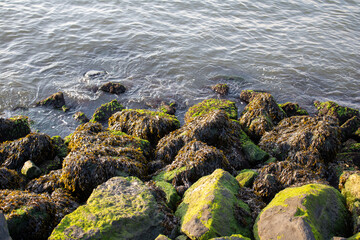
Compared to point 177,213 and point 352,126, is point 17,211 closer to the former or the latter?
point 177,213

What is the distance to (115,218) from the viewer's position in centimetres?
398

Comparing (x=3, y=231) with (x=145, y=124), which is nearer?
(x=3, y=231)

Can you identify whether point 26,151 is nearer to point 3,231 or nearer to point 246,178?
point 3,231

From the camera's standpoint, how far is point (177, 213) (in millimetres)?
4629

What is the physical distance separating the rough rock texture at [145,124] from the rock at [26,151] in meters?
1.94

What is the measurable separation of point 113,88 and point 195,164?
6.28 m

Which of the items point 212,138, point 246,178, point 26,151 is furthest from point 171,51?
point 246,178

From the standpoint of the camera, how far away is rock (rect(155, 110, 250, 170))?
691 cm

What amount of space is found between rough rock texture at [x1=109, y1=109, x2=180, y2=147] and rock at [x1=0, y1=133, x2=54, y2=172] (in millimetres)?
1942

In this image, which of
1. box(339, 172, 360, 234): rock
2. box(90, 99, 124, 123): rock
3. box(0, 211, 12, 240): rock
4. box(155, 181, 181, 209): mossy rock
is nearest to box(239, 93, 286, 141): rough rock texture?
box(339, 172, 360, 234): rock

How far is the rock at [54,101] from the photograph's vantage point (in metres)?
10.4

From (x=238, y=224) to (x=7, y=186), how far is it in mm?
4344

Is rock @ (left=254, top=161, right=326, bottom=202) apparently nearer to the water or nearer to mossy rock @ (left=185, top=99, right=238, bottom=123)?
mossy rock @ (left=185, top=99, right=238, bottom=123)

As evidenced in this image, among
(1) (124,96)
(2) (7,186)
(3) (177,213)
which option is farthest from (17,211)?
(1) (124,96)
